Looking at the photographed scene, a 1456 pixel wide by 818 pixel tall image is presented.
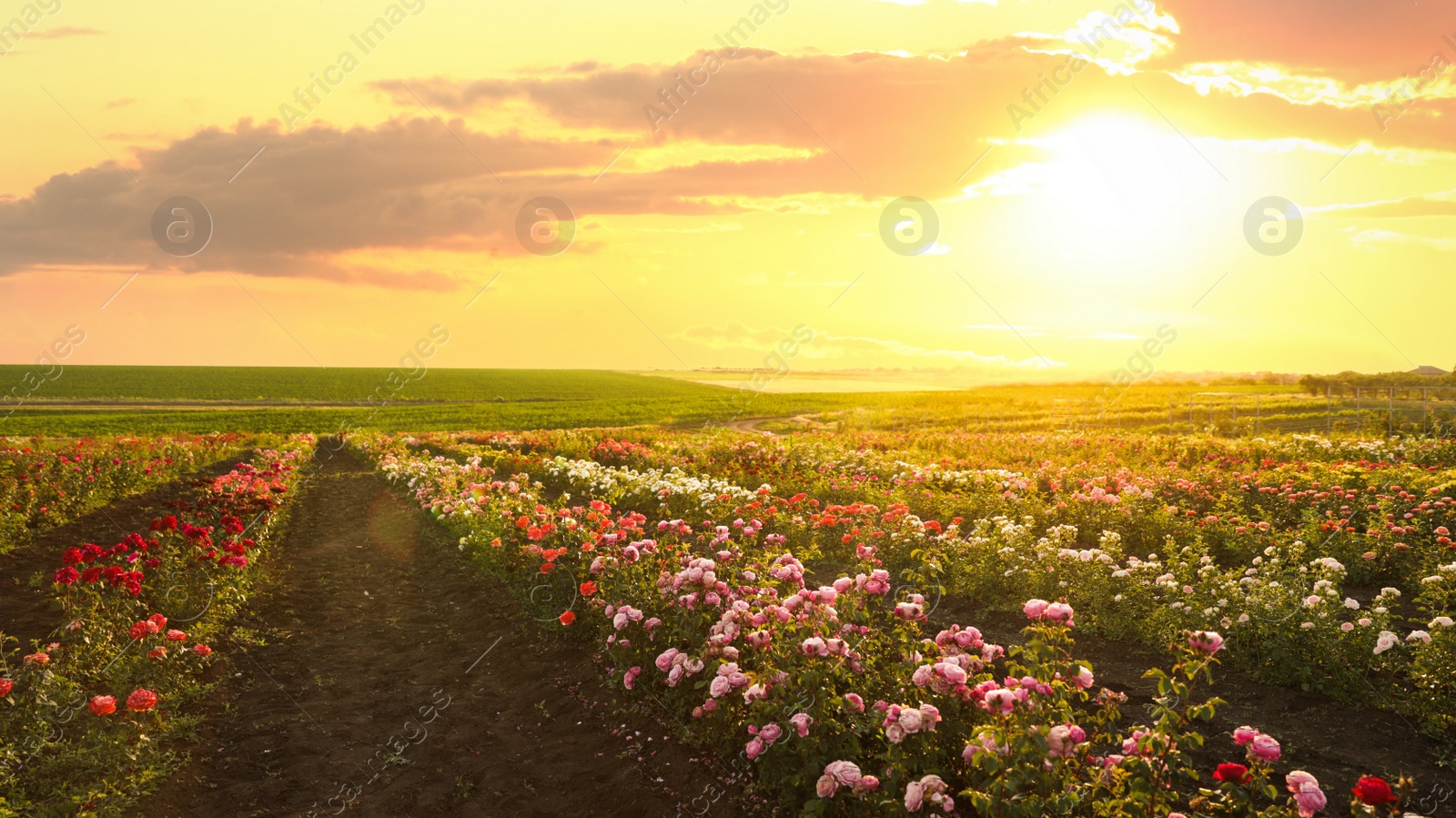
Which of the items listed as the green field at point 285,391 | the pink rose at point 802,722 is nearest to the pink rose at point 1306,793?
the pink rose at point 802,722

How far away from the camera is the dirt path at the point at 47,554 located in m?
8.24

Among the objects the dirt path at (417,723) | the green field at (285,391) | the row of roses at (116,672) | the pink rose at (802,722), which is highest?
the green field at (285,391)

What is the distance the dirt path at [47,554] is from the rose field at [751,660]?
0.07 meters

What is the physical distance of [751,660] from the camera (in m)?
5.41

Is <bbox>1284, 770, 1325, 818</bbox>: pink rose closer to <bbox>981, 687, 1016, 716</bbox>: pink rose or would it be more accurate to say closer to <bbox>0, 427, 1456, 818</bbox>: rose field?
<bbox>0, 427, 1456, 818</bbox>: rose field

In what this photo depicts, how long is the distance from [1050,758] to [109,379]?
14727 cm

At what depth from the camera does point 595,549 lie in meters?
8.56

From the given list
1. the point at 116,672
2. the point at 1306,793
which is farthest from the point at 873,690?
the point at 116,672

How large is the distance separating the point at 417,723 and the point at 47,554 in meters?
8.24

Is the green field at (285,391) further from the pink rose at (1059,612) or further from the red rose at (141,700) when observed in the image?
the pink rose at (1059,612)

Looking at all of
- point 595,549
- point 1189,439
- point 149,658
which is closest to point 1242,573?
point 595,549

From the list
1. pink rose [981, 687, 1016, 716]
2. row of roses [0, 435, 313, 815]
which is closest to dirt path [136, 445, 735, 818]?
row of roses [0, 435, 313, 815]

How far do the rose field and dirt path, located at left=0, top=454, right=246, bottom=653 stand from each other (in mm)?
65

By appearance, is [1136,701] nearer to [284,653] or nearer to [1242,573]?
[1242,573]
